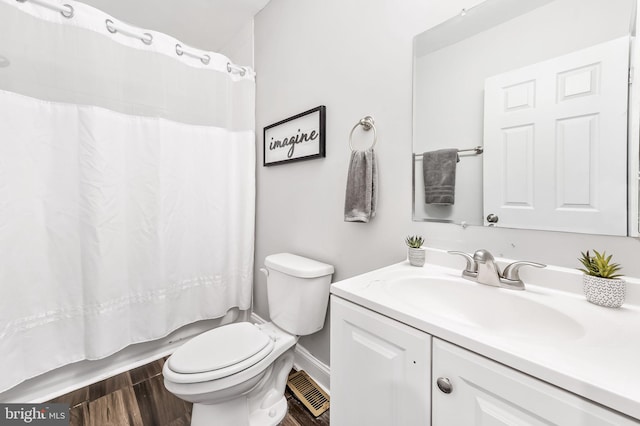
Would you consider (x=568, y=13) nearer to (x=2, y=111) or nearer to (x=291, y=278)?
(x=291, y=278)

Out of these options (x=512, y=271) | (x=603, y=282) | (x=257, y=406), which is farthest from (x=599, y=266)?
(x=257, y=406)

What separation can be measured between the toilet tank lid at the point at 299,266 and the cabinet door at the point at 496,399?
756 mm

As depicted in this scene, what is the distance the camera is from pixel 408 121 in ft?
3.53

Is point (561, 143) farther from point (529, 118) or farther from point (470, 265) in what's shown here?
point (470, 265)

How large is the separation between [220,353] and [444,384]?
89 centimetres

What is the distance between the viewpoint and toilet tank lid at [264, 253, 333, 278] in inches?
50.3

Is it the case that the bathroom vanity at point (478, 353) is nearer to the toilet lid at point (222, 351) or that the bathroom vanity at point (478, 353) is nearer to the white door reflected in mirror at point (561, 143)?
the white door reflected in mirror at point (561, 143)

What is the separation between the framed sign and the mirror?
54 centimetres

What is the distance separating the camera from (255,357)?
3.58ft

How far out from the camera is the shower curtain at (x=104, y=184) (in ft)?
3.88

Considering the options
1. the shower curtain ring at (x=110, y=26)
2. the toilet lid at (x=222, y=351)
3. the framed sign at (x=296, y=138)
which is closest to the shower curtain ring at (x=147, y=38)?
the shower curtain ring at (x=110, y=26)

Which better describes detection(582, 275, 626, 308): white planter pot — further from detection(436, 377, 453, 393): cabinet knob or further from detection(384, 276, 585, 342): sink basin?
detection(436, 377, 453, 393): cabinet knob

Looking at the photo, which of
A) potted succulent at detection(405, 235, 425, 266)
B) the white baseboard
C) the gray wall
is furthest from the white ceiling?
the white baseboard

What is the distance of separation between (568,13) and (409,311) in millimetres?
962
